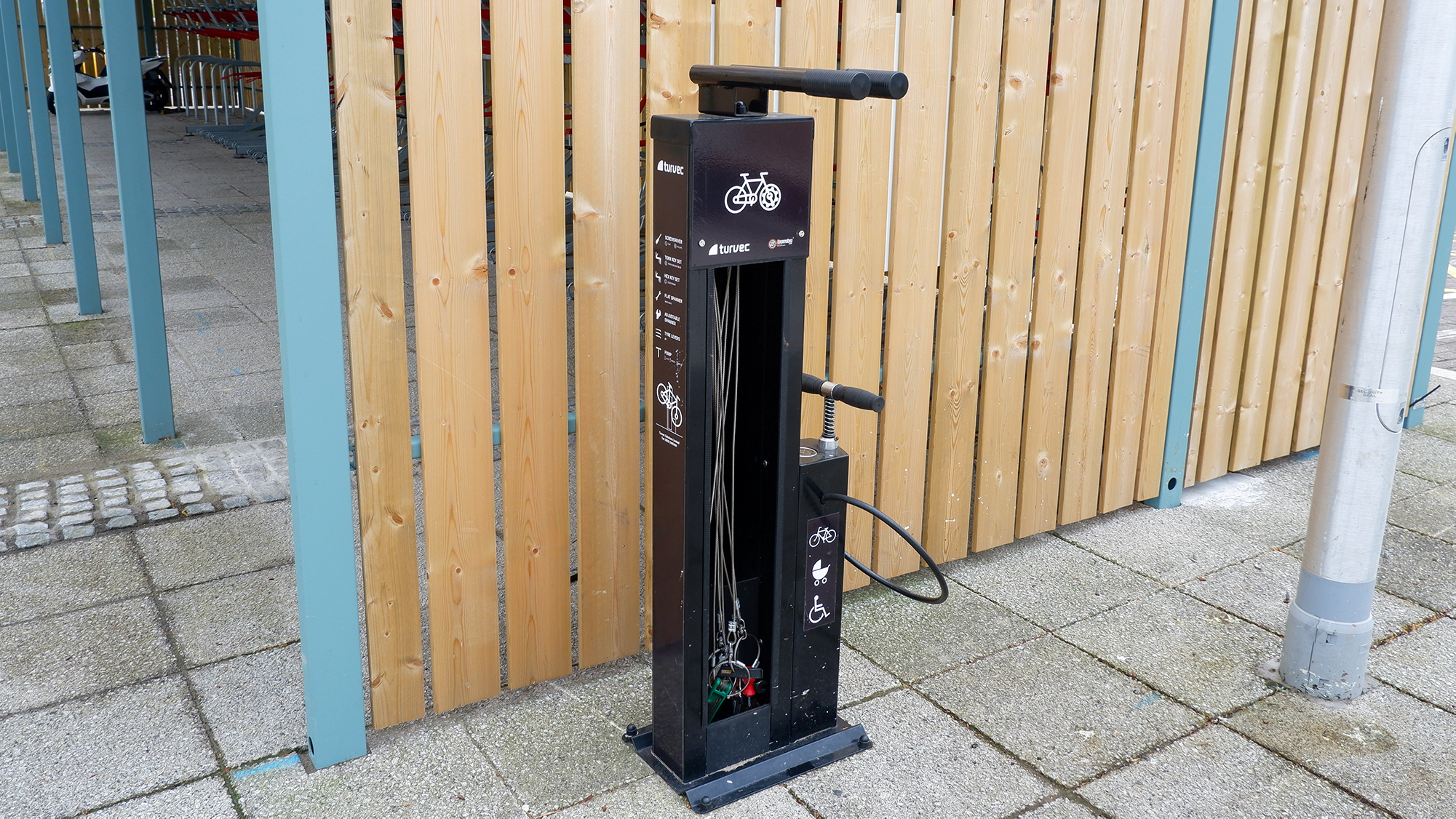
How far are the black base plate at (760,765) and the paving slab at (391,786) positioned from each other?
35cm

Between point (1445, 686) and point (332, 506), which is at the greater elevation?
point (332, 506)

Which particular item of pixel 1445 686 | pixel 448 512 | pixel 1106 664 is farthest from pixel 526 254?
pixel 1445 686

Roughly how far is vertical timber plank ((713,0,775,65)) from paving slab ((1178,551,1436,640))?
2199 mm

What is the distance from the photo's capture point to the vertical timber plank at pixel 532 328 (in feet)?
8.28

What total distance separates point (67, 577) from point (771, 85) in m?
2.82

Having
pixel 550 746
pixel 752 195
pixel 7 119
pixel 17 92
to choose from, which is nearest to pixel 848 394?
pixel 752 195

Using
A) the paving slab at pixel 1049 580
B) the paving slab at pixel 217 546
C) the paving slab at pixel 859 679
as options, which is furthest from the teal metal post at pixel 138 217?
the paving slab at pixel 1049 580

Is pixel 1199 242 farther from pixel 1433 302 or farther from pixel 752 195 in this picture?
pixel 752 195

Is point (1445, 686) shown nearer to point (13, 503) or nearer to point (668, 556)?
point (668, 556)

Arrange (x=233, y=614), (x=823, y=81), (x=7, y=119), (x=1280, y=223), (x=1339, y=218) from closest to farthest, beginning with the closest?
(x=823, y=81) < (x=233, y=614) < (x=1280, y=223) < (x=1339, y=218) < (x=7, y=119)

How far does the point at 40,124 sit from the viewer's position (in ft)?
27.2

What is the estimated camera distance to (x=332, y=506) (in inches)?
98.2

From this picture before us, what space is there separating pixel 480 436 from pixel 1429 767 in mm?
2435

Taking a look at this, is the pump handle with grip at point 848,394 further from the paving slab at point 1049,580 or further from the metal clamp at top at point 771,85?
the paving slab at point 1049,580
